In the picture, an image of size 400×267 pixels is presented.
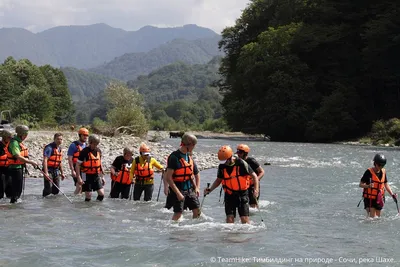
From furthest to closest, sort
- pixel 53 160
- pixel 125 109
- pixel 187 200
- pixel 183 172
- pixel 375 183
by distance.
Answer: pixel 125 109, pixel 53 160, pixel 375 183, pixel 187 200, pixel 183 172

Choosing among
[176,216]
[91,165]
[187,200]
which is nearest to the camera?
[187,200]

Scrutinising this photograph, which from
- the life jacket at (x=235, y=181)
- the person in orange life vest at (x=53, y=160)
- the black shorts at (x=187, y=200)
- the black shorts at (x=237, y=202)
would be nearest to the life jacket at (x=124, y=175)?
the person in orange life vest at (x=53, y=160)

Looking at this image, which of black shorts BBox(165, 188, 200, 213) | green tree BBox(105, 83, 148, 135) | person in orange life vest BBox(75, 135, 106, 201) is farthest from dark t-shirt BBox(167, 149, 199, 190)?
green tree BBox(105, 83, 148, 135)

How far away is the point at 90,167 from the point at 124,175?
4.74ft

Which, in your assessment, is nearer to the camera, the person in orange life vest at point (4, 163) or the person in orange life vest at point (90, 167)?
the person in orange life vest at point (90, 167)

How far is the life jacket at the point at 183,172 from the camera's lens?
10625mm

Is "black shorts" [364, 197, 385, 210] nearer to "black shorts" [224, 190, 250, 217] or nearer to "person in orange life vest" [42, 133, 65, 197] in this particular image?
"black shorts" [224, 190, 250, 217]

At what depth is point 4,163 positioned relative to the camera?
13.2 m

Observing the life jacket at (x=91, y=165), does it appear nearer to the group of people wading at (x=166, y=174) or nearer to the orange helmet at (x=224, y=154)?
the group of people wading at (x=166, y=174)

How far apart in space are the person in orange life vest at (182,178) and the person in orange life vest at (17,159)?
12.7 feet

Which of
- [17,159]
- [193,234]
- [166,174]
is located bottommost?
[193,234]

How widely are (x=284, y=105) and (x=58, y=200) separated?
1724 inches

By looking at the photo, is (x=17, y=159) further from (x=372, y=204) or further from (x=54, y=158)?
(x=372, y=204)

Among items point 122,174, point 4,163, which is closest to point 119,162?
point 122,174
